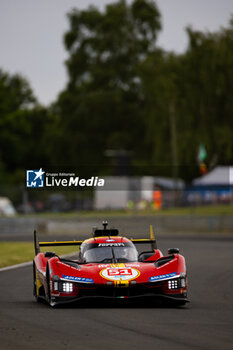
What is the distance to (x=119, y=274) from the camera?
11609 millimetres

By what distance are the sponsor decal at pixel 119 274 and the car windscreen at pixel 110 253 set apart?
801 mm

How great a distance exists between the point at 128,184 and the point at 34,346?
184ft

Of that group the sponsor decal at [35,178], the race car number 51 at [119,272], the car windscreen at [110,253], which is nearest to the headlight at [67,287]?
the race car number 51 at [119,272]

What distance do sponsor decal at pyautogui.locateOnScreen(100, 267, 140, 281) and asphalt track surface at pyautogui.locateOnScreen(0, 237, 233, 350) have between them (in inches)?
17.4

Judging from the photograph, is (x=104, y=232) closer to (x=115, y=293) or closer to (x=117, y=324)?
(x=115, y=293)

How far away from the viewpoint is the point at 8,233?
4725 cm

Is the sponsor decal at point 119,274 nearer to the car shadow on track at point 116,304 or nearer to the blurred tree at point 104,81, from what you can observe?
the car shadow on track at point 116,304

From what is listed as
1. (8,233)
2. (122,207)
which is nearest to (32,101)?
(122,207)

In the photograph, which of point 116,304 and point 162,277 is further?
point 116,304

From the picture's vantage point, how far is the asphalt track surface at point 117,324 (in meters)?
8.28

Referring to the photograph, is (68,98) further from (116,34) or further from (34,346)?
(34,346)

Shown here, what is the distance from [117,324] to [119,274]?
5.88 feet

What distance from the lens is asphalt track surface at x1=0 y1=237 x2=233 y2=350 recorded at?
8.28 meters

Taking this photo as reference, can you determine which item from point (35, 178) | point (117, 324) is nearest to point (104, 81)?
point (35, 178)
